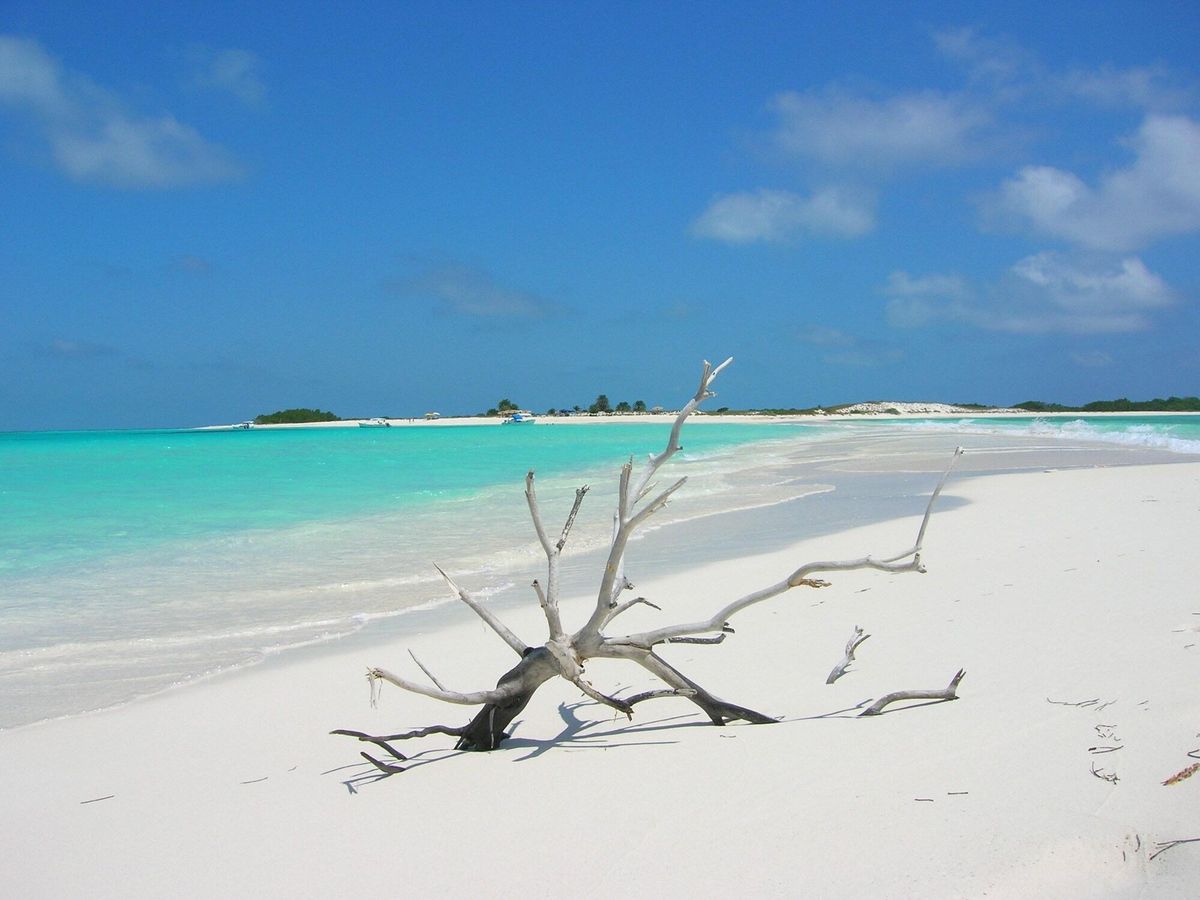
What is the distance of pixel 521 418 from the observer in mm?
98000

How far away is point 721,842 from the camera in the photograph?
224 cm

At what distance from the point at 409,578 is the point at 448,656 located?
2890 millimetres

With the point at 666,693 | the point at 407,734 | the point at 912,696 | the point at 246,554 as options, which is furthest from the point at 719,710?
the point at 246,554

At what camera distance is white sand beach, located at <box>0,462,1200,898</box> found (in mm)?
2096

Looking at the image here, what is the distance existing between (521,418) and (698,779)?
95935mm

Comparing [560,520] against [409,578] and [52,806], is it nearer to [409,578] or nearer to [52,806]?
[409,578]

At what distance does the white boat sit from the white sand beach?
289 feet

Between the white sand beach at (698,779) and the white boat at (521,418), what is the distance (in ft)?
289

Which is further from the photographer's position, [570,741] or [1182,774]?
[570,741]

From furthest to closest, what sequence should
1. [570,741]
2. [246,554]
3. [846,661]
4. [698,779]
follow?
[246,554], [846,661], [570,741], [698,779]

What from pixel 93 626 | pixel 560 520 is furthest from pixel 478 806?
pixel 560 520

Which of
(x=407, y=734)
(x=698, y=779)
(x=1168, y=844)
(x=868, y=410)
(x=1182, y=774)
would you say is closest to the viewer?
(x=1168, y=844)

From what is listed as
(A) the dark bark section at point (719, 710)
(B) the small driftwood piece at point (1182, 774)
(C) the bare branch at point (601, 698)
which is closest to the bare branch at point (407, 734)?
(C) the bare branch at point (601, 698)

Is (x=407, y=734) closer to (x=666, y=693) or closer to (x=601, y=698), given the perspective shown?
(x=601, y=698)
